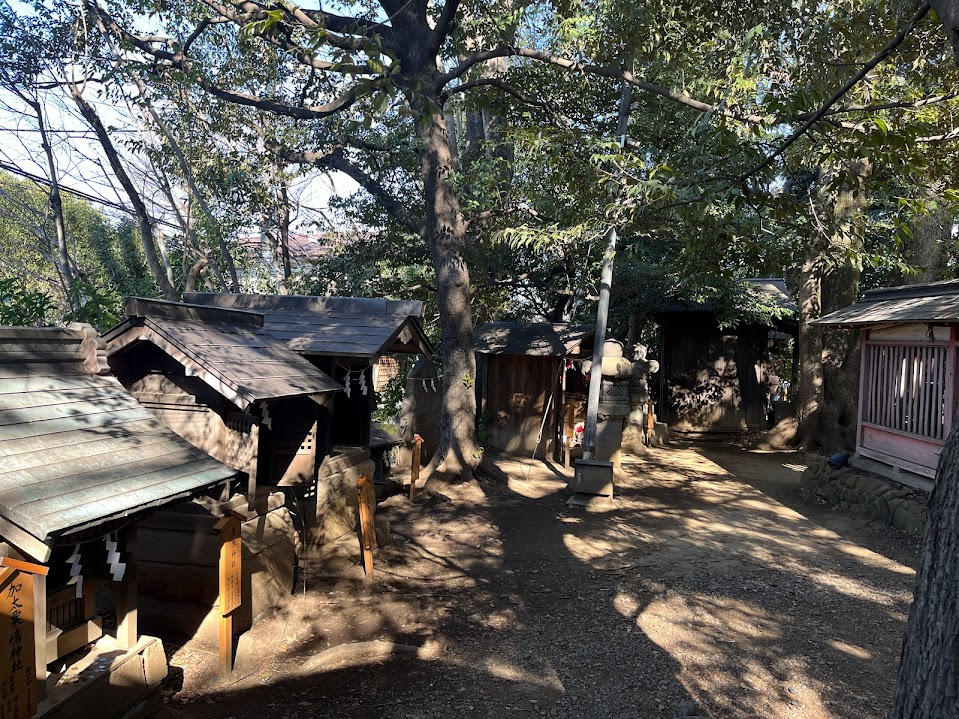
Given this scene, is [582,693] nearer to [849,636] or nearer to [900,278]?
[849,636]

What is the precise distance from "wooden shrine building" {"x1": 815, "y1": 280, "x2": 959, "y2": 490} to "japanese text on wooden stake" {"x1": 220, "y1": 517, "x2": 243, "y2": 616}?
920 centimetres

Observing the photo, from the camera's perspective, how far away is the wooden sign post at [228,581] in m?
6.01

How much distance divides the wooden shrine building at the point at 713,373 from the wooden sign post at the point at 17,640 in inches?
718

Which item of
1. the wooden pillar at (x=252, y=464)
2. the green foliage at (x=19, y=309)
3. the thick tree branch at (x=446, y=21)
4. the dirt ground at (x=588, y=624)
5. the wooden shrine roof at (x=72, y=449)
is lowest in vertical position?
the dirt ground at (x=588, y=624)

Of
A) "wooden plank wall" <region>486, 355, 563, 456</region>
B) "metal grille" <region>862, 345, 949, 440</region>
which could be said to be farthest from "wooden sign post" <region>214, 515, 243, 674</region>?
"wooden plank wall" <region>486, 355, 563, 456</region>

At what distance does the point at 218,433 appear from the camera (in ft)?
24.3

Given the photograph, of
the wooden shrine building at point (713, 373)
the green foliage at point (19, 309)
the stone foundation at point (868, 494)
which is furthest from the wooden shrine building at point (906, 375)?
the green foliage at point (19, 309)

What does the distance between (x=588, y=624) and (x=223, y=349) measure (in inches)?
193

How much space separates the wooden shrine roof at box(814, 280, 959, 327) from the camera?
31.1 feet

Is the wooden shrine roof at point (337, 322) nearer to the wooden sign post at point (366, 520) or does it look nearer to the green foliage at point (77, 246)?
the wooden sign post at point (366, 520)

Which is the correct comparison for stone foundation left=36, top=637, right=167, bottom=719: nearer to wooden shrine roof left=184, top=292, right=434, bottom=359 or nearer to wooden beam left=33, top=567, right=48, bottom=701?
wooden beam left=33, top=567, right=48, bottom=701

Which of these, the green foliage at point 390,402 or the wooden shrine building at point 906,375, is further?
the green foliage at point 390,402

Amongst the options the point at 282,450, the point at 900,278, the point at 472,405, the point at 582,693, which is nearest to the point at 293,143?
the point at 472,405

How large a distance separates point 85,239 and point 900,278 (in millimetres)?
22194
